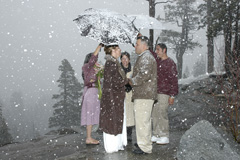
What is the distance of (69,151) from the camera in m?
5.63

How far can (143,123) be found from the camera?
4.58m

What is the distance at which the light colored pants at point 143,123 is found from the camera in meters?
4.58

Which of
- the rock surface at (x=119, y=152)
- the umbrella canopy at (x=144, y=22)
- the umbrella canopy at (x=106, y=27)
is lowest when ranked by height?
the rock surface at (x=119, y=152)

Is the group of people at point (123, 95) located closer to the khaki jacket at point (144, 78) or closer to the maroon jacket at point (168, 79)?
the khaki jacket at point (144, 78)

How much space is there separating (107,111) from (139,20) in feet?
10.1

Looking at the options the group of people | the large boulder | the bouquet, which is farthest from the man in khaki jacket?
the bouquet

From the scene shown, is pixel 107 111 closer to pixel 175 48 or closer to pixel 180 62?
pixel 180 62

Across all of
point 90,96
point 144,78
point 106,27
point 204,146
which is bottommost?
point 204,146

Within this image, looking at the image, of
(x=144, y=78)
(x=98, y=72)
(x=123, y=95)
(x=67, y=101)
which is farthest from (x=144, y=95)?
(x=67, y=101)

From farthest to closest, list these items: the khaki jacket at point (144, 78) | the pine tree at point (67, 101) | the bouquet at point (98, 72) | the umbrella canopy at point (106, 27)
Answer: the pine tree at point (67, 101) → the bouquet at point (98, 72) → the khaki jacket at point (144, 78) → the umbrella canopy at point (106, 27)

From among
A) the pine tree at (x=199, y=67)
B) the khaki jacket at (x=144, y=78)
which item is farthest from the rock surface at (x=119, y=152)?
the pine tree at (x=199, y=67)

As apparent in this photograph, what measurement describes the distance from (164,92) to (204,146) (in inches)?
66.2

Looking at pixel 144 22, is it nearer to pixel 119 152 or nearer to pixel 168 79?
pixel 168 79

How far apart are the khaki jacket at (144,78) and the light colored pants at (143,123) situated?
0.15 m
